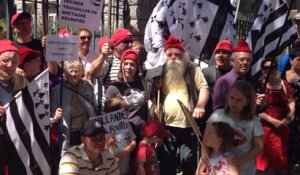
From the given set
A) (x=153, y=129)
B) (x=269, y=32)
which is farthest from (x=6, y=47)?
(x=269, y=32)

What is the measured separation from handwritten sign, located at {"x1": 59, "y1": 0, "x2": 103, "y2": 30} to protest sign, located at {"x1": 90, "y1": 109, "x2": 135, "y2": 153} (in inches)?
37.6

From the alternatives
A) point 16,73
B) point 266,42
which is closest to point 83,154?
point 16,73

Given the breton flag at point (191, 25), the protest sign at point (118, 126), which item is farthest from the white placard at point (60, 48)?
the breton flag at point (191, 25)

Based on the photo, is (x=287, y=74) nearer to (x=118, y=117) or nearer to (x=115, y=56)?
(x=115, y=56)

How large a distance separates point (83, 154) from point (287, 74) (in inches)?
128

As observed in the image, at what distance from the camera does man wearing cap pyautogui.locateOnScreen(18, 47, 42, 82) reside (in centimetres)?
466

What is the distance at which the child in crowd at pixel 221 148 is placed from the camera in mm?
4047

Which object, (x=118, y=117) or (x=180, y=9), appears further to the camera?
(x=180, y=9)

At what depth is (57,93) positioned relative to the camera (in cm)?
490

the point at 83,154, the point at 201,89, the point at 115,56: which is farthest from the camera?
the point at 115,56

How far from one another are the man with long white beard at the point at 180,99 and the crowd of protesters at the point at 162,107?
10 millimetres

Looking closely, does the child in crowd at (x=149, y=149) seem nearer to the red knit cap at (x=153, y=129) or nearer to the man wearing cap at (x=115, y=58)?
the red knit cap at (x=153, y=129)

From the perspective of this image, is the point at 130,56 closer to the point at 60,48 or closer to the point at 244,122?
the point at 60,48

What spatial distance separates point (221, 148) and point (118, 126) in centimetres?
105
